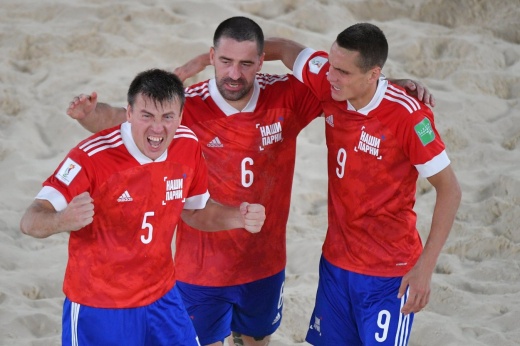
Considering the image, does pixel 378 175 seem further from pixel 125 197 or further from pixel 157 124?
pixel 125 197

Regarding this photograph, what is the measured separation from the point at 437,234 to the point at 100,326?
1638 millimetres

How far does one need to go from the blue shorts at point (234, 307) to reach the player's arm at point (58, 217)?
130 centimetres

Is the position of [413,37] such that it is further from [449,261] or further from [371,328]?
[371,328]

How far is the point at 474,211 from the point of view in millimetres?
7402

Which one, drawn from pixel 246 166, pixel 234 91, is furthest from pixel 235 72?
pixel 246 166

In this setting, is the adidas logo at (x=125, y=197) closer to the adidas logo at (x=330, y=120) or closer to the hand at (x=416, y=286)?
the adidas logo at (x=330, y=120)

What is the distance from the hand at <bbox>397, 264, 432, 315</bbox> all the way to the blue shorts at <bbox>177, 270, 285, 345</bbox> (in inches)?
37.5

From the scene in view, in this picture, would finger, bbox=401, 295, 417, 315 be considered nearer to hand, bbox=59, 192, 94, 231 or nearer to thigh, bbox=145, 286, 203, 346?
thigh, bbox=145, 286, 203, 346

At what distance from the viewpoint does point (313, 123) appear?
27.2 feet

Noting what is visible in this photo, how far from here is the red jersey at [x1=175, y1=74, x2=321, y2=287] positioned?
210 inches

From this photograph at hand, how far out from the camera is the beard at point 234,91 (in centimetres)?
522

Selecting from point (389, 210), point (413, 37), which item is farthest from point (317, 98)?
point (413, 37)

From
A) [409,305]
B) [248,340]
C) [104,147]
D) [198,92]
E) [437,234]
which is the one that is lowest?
[248,340]

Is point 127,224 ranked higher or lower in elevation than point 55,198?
lower
